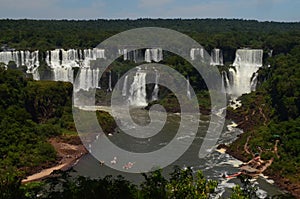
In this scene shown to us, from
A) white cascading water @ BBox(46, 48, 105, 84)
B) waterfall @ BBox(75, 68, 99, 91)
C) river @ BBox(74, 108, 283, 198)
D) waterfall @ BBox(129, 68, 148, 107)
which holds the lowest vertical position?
river @ BBox(74, 108, 283, 198)

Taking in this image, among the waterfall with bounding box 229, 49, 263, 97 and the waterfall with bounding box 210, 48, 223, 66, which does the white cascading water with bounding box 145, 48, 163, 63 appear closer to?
the waterfall with bounding box 210, 48, 223, 66

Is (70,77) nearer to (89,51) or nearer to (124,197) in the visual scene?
(89,51)

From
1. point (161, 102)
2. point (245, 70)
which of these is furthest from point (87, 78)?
point (245, 70)

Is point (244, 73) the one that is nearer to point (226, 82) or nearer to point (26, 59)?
point (226, 82)

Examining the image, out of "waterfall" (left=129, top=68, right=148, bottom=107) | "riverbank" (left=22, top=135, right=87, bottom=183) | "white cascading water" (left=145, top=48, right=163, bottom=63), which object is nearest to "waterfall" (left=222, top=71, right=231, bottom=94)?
"white cascading water" (left=145, top=48, right=163, bottom=63)

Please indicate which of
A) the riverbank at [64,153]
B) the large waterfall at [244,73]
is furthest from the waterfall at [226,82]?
the riverbank at [64,153]

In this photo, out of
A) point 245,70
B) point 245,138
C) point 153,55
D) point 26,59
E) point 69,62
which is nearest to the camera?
point 245,138

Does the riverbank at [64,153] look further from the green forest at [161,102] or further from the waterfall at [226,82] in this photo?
the waterfall at [226,82]
